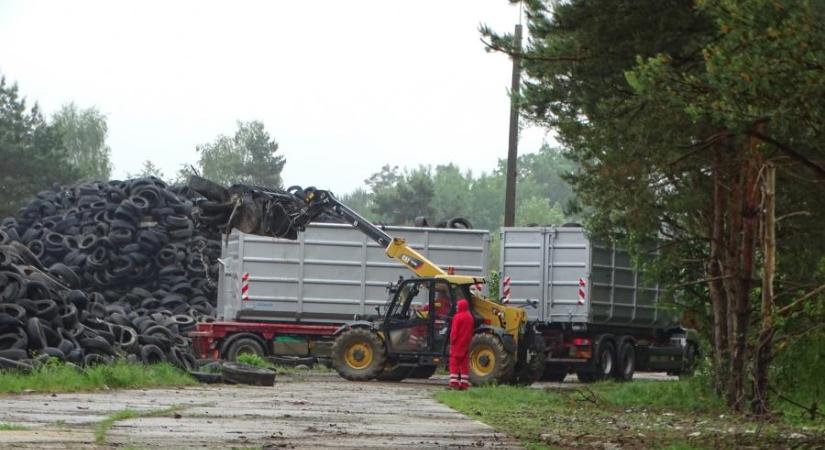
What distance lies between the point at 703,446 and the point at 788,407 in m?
5.20

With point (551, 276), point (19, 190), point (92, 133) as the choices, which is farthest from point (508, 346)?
point (92, 133)

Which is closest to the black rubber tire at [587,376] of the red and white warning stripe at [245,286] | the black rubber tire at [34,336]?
the red and white warning stripe at [245,286]

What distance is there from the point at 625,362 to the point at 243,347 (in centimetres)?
838

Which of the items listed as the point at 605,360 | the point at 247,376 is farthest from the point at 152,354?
the point at 605,360

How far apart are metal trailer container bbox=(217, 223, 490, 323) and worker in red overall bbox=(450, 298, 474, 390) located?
626 cm

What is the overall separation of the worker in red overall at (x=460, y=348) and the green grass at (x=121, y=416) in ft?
30.9

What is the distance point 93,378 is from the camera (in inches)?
836

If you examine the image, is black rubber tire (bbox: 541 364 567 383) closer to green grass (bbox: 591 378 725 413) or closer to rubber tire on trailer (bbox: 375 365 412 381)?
rubber tire on trailer (bbox: 375 365 412 381)

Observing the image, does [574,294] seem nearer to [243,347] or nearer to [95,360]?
[243,347]

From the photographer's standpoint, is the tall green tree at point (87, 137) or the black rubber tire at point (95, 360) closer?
the black rubber tire at point (95, 360)

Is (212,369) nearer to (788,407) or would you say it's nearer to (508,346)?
(508,346)

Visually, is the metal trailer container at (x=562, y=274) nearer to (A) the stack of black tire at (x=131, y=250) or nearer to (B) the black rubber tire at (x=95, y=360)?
(A) the stack of black tire at (x=131, y=250)

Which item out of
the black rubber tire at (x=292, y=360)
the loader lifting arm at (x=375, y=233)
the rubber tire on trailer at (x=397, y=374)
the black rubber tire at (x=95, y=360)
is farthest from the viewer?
the black rubber tire at (x=292, y=360)

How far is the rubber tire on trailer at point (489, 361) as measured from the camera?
28.1 meters
